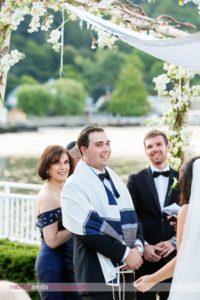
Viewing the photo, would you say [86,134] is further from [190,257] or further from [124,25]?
[124,25]

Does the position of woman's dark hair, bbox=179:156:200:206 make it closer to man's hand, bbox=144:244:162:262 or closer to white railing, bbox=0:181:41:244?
man's hand, bbox=144:244:162:262

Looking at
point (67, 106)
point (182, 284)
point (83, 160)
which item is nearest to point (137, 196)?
point (83, 160)

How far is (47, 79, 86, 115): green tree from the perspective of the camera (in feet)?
321

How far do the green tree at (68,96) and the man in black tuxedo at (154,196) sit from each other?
91.5m

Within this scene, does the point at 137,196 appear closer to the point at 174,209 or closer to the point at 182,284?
the point at 174,209

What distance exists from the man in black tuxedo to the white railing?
3704 millimetres

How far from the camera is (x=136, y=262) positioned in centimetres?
454

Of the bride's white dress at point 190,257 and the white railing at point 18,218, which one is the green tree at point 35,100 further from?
the bride's white dress at point 190,257

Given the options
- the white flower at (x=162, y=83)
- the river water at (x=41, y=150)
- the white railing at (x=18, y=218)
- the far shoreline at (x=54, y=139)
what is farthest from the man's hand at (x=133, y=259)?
the far shoreline at (x=54, y=139)

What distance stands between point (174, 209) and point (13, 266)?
2884 mm

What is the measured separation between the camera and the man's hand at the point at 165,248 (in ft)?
16.6

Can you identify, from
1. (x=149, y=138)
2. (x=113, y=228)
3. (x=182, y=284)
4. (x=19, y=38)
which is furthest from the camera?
(x=19, y=38)

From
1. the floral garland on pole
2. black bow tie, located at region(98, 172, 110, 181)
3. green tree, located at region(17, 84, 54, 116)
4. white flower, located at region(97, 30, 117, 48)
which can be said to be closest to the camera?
black bow tie, located at region(98, 172, 110, 181)

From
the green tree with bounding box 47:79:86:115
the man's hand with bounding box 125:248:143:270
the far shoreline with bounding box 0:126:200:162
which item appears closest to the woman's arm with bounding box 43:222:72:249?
the man's hand with bounding box 125:248:143:270
